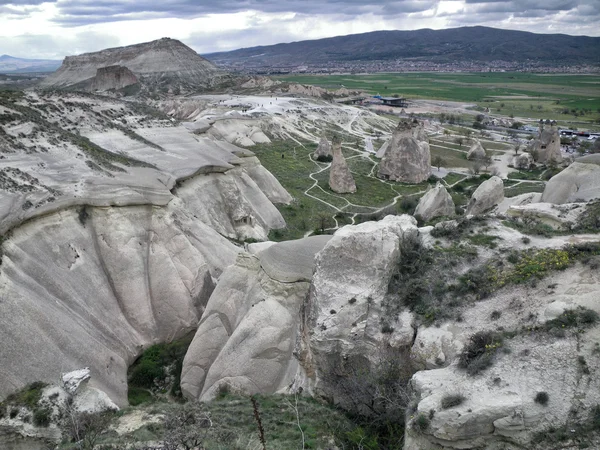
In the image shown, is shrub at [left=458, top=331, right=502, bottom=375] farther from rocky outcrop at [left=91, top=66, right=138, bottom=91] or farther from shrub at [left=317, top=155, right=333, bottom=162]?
rocky outcrop at [left=91, top=66, right=138, bottom=91]

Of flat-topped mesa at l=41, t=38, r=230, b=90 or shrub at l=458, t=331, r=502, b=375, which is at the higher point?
flat-topped mesa at l=41, t=38, r=230, b=90

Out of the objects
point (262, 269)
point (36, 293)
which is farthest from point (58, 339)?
point (262, 269)

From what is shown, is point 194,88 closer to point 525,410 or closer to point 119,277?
point 119,277

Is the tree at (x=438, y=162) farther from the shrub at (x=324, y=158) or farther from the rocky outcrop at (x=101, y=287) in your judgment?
the rocky outcrop at (x=101, y=287)

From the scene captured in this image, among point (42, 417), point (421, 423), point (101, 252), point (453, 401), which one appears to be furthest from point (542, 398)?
point (101, 252)

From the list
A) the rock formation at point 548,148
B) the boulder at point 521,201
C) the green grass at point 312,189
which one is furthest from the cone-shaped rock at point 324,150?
the boulder at point 521,201

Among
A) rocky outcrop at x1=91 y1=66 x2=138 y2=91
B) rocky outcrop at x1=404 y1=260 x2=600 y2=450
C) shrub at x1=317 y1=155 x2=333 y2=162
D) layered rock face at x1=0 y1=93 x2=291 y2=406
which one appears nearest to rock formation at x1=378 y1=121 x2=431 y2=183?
shrub at x1=317 y1=155 x2=333 y2=162

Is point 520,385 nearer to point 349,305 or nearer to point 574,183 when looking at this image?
point 349,305
